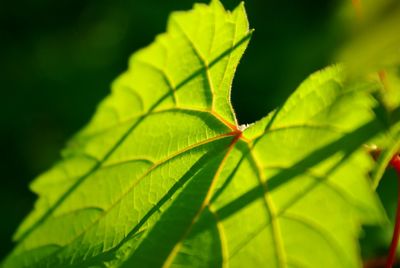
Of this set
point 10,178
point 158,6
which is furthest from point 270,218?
point 10,178

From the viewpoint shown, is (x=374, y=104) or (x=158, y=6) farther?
(x=158, y=6)

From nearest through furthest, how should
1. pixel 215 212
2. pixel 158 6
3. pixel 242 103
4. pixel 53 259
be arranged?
pixel 215 212
pixel 53 259
pixel 242 103
pixel 158 6

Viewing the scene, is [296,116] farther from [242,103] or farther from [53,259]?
[242,103]

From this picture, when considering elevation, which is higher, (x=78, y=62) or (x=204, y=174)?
(x=78, y=62)

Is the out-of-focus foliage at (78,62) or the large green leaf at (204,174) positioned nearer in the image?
the large green leaf at (204,174)

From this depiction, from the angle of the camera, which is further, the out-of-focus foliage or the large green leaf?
A: the out-of-focus foliage

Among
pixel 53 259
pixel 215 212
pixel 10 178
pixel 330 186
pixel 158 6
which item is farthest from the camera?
pixel 10 178

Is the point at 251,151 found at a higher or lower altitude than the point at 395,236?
higher

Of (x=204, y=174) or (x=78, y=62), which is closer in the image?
(x=204, y=174)
